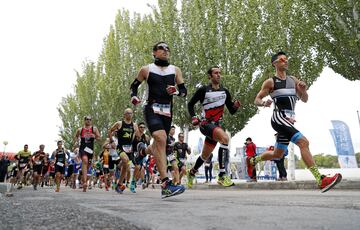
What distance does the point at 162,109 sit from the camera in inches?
229

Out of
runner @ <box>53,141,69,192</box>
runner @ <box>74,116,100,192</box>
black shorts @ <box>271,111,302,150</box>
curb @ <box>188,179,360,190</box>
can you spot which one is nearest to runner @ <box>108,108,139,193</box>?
runner @ <box>74,116,100,192</box>

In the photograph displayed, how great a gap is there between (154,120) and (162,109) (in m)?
0.23

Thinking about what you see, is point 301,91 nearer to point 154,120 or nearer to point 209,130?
point 209,130

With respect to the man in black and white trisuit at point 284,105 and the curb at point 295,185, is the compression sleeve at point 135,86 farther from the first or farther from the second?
the curb at point 295,185

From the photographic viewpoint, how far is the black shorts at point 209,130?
7384 millimetres

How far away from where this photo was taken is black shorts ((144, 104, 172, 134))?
5625 mm

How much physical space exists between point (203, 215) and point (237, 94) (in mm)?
19274

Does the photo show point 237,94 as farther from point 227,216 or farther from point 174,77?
point 227,216

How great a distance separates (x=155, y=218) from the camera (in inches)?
103

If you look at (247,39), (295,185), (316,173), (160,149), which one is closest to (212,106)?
(160,149)

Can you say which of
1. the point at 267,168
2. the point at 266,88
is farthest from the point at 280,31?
the point at 266,88

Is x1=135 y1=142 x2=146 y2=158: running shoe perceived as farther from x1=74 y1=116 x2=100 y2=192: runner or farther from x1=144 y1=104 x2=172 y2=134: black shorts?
x1=144 y1=104 x2=172 y2=134: black shorts

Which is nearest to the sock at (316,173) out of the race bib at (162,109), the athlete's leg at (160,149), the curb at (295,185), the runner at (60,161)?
the athlete's leg at (160,149)

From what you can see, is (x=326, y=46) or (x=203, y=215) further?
(x=326, y=46)
